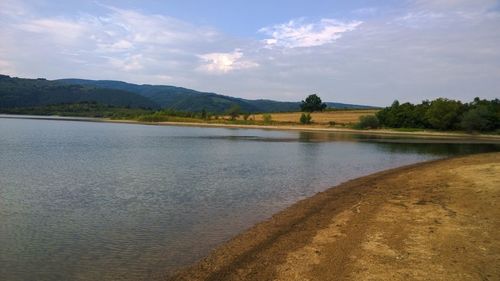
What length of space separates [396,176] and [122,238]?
19.9 metres

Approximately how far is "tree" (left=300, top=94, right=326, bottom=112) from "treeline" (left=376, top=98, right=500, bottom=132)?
5510 cm

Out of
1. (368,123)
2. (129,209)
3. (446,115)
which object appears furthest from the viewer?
(368,123)

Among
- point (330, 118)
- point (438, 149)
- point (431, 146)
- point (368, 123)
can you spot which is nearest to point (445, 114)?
A: point (368, 123)

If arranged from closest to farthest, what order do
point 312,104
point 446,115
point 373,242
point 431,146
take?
1. point 373,242
2. point 431,146
3. point 446,115
4. point 312,104

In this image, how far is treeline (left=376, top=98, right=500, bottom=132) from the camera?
104812 mm

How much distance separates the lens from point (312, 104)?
182m

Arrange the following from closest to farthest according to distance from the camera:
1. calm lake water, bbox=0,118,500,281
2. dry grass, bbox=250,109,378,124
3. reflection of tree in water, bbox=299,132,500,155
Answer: calm lake water, bbox=0,118,500,281 < reflection of tree in water, bbox=299,132,500,155 < dry grass, bbox=250,109,378,124

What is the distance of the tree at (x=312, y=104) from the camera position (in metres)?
182

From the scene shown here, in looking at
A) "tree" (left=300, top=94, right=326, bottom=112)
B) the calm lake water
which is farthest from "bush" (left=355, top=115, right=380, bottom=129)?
the calm lake water

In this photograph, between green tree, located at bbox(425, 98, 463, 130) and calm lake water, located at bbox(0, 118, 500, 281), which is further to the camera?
green tree, located at bbox(425, 98, 463, 130)

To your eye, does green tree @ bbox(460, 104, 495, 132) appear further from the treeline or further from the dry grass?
the dry grass

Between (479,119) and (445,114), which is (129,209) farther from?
(445,114)

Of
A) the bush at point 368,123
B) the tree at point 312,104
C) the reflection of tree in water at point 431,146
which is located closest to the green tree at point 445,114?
the bush at point 368,123

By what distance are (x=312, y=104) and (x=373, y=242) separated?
17257 cm
